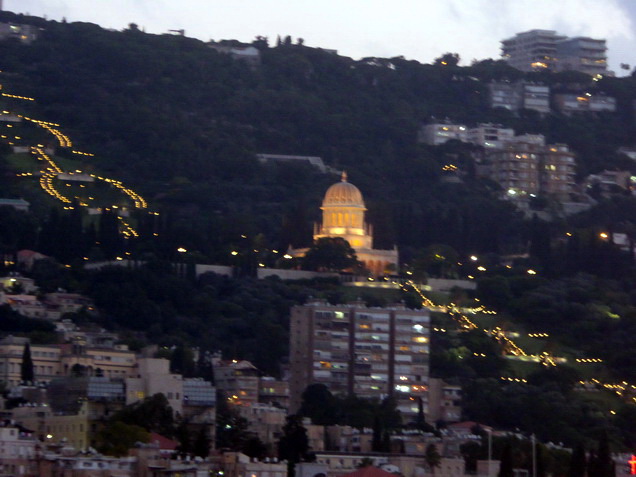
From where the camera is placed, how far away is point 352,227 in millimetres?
152500

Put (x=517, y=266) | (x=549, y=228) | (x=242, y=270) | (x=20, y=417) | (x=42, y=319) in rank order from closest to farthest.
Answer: (x=20, y=417) < (x=42, y=319) < (x=242, y=270) < (x=517, y=266) < (x=549, y=228)

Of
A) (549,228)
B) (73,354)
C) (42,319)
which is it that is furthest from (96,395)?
(549,228)

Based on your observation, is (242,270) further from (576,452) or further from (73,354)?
(576,452)

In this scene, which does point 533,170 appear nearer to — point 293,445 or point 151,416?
point 293,445

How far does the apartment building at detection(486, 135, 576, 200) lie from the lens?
597 ft

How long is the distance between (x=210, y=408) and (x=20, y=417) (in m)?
11.7

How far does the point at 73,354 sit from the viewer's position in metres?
114

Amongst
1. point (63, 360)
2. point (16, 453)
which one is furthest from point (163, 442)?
point (63, 360)

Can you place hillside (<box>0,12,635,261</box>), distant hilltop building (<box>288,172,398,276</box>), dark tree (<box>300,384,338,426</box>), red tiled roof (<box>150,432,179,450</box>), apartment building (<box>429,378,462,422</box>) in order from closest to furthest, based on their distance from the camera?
red tiled roof (<box>150,432,179,450</box>), dark tree (<box>300,384,338,426</box>), apartment building (<box>429,378,462,422</box>), distant hilltop building (<box>288,172,398,276</box>), hillside (<box>0,12,635,261</box>)

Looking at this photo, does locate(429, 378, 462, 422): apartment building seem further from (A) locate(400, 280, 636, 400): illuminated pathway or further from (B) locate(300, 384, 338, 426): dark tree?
(B) locate(300, 384, 338, 426): dark tree

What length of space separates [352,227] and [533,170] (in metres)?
33.1

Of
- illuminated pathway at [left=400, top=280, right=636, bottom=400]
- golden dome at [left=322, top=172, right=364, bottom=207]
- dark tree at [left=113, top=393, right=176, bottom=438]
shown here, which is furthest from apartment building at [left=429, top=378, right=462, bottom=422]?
golden dome at [left=322, top=172, right=364, bottom=207]

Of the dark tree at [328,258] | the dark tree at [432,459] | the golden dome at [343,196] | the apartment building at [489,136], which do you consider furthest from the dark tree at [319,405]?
the apartment building at [489,136]

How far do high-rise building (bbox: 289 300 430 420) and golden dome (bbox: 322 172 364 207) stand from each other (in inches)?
1058
